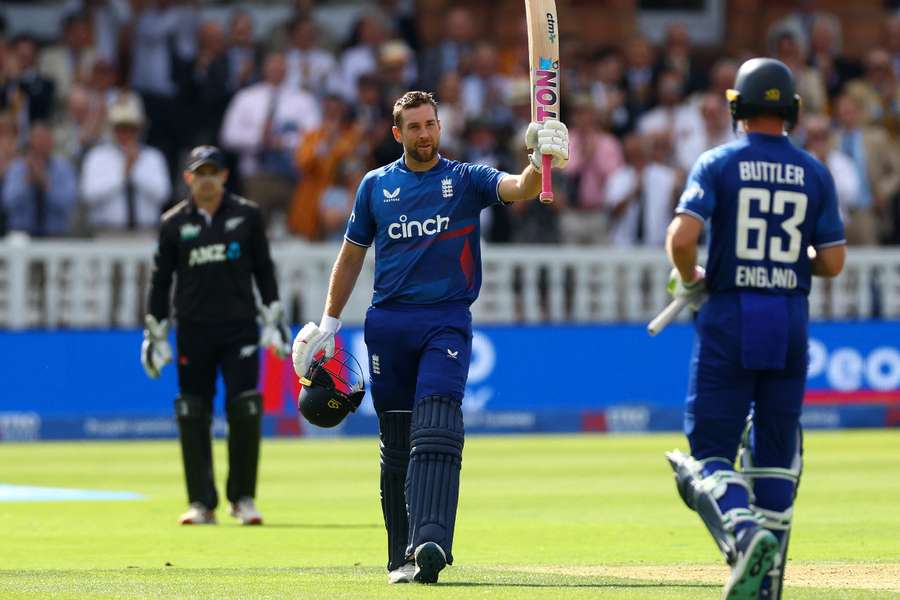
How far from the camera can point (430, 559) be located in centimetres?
870

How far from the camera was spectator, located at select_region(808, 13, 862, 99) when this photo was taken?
24.0 metres

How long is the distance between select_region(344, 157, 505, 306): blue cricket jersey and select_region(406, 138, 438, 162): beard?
0.28 feet

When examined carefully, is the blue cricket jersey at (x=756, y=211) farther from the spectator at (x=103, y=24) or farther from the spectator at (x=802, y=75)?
the spectator at (x=802, y=75)

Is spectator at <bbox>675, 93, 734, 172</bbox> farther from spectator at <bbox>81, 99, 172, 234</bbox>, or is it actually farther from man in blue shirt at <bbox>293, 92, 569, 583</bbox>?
man in blue shirt at <bbox>293, 92, 569, 583</bbox>

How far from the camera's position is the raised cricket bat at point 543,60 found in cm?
905

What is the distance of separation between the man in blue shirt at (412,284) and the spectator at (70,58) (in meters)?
12.8

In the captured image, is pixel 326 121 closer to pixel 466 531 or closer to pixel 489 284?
pixel 489 284

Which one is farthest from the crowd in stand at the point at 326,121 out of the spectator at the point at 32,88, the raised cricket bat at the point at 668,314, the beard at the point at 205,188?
the raised cricket bat at the point at 668,314

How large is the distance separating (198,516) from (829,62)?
13819mm

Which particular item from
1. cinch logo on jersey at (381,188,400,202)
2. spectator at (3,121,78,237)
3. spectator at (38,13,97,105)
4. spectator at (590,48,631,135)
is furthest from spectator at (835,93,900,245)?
cinch logo on jersey at (381,188,400,202)

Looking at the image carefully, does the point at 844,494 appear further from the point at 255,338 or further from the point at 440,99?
the point at 440,99

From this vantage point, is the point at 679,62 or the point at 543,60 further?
the point at 679,62

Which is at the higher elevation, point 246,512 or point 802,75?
point 802,75

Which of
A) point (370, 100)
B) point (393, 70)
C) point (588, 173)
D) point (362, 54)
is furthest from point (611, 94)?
point (370, 100)
